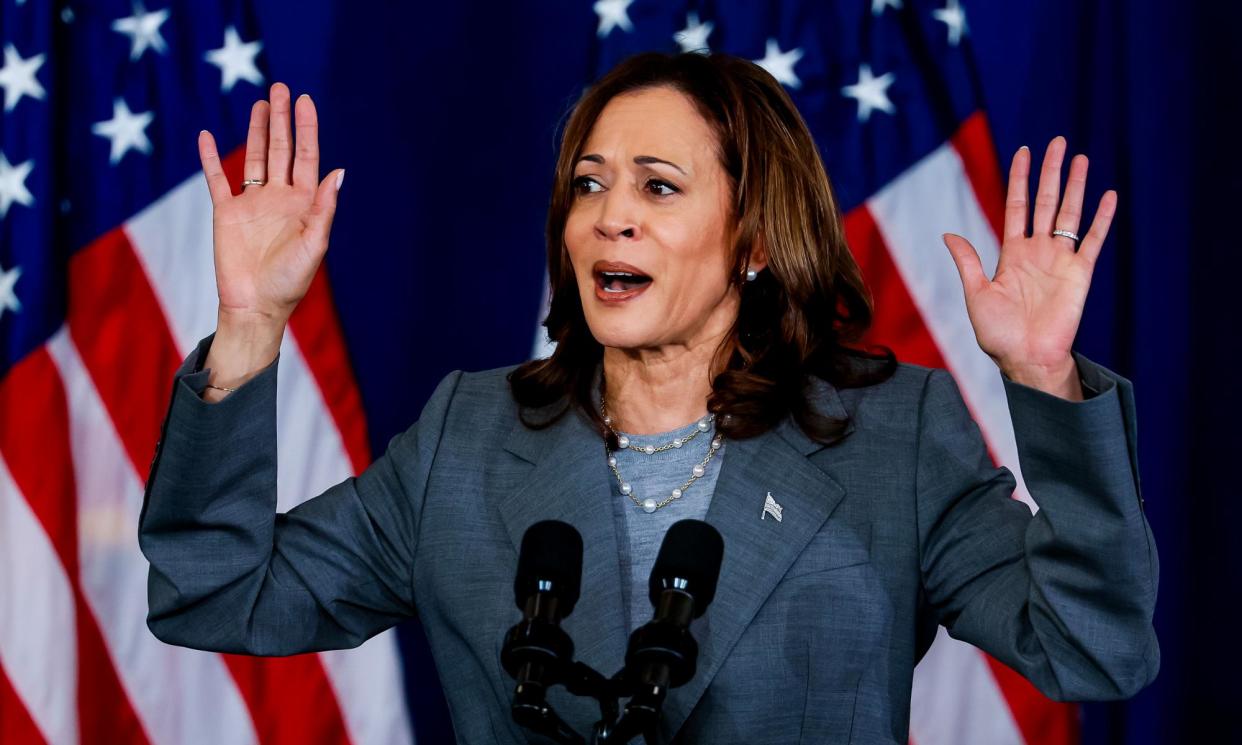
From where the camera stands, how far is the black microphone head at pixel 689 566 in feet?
3.73

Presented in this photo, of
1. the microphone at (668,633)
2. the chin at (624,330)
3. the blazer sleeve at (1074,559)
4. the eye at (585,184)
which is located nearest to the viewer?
the microphone at (668,633)

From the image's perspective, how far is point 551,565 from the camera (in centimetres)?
117

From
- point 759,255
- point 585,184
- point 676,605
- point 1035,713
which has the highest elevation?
point 585,184

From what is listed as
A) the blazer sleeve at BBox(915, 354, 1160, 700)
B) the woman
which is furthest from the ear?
the blazer sleeve at BBox(915, 354, 1160, 700)

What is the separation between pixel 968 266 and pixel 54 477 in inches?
67.9

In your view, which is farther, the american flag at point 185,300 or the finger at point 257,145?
the american flag at point 185,300

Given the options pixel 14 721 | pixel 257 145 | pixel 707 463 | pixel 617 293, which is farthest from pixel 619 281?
pixel 14 721

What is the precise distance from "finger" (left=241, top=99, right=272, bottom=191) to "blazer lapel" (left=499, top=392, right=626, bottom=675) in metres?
0.45

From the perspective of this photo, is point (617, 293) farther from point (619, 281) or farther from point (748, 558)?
point (748, 558)

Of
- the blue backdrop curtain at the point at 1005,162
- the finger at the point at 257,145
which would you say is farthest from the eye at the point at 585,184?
the blue backdrop curtain at the point at 1005,162

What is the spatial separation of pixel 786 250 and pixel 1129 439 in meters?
0.56

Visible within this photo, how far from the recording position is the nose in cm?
175

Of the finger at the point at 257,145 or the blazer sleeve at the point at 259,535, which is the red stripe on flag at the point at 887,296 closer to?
the blazer sleeve at the point at 259,535

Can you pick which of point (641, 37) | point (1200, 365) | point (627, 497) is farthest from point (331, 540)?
point (1200, 365)
